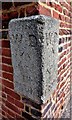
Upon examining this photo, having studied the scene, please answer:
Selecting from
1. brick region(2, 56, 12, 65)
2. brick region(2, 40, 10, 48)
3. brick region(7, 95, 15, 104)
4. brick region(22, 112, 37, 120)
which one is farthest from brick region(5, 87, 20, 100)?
brick region(2, 40, 10, 48)

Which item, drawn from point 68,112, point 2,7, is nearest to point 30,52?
point 2,7

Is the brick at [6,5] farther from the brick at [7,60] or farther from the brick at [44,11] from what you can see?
the brick at [7,60]

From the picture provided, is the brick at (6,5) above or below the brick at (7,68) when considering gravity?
above

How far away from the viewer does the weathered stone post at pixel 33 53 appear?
1110 millimetres

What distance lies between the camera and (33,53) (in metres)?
1.18

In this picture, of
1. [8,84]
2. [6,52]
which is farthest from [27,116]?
[6,52]

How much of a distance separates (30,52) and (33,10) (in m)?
0.32

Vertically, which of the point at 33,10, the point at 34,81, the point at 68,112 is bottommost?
the point at 68,112

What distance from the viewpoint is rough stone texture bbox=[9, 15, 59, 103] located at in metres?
1.11

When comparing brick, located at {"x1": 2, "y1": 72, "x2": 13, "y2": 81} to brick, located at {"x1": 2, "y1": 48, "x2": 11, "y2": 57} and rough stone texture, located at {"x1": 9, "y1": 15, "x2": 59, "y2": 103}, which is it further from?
brick, located at {"x1": 2, "y1": 48, "x2": 11, "y2": 57}

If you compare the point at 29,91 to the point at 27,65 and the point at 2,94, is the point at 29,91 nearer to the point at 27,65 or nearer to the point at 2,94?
the point at 27,65

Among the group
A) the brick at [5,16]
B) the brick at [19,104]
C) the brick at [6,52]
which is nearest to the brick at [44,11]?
the brick at [5,16]

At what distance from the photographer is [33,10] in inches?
45.2

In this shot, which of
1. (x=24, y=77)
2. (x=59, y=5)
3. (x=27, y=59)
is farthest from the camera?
(x=59, y=5)
